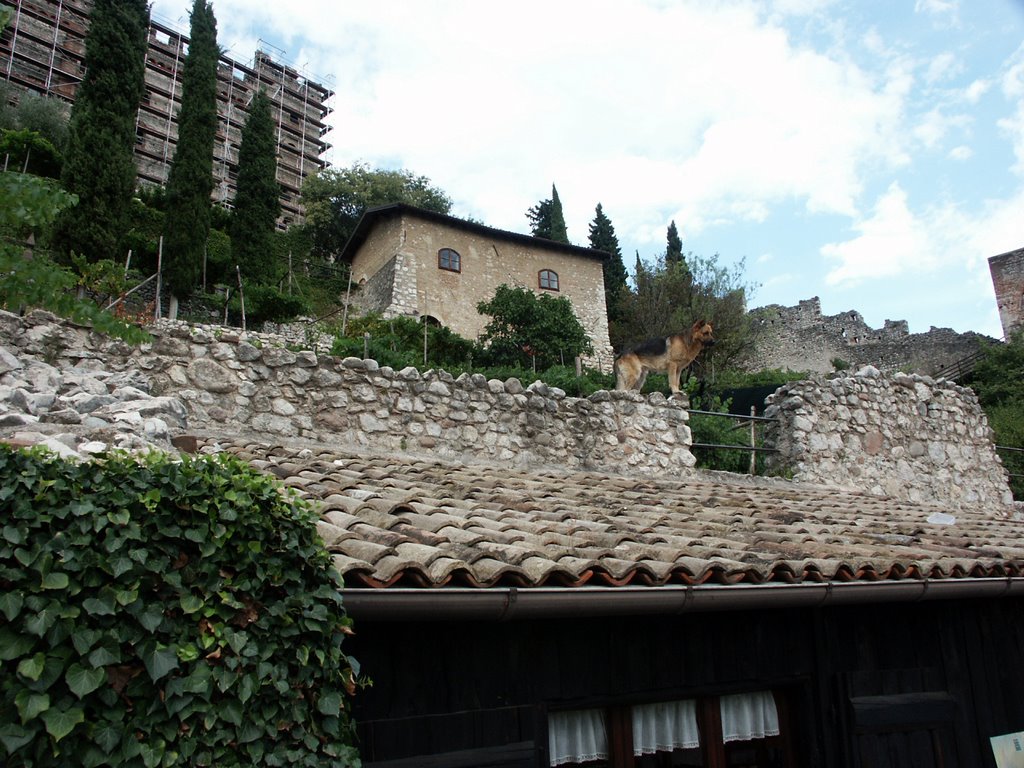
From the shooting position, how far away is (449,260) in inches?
1118

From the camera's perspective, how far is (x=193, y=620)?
8.35 feet

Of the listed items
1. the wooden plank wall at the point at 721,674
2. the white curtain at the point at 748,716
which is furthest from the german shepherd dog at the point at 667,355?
the white curtain at the point at 748,716

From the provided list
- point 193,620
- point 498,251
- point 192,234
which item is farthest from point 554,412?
point 498,251

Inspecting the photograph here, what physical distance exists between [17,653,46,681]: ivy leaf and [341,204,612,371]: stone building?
24.4 metres

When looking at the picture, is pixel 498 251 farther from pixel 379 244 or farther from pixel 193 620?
pixel 193 620

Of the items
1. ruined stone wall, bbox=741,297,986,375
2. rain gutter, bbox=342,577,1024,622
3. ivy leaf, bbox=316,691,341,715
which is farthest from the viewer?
ruined stone wall, bbox=741,297,986,375

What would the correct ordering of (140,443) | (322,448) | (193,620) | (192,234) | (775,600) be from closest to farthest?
(193,620)
(775,600)
(140,443)
(322,448)
(192,234)

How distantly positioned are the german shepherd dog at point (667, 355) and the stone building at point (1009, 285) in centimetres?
2518

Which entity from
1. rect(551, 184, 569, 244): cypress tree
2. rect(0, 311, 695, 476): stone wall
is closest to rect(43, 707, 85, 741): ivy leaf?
rect(0, 311, 695, 476): stone wall

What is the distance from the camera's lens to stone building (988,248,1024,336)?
31781mm

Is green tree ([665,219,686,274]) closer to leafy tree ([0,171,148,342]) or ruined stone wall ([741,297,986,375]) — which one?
ruined stone wall ([741,297,986,375])

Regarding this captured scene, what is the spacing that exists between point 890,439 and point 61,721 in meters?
10.8

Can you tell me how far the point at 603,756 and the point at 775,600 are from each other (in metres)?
1.23

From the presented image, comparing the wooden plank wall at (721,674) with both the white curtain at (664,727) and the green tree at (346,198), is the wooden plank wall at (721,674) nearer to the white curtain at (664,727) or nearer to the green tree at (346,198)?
the white curtain at (664,727)
